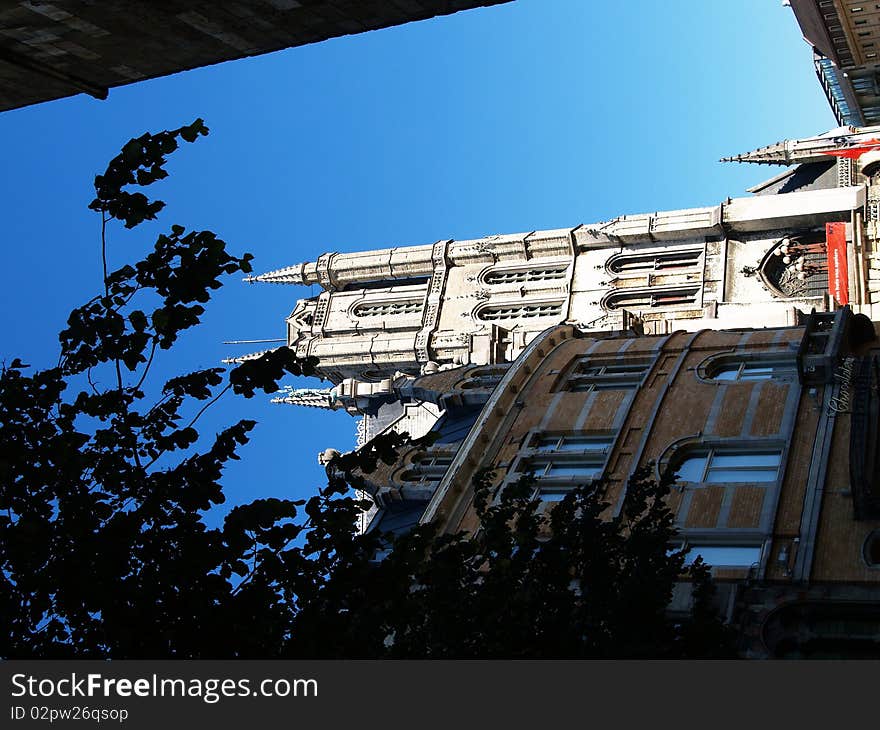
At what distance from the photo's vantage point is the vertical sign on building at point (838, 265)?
1791 inches

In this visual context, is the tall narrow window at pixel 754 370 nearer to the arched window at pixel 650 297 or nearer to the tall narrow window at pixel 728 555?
the tall narrow window at pixel 728 555

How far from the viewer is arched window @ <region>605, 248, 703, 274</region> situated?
170 feet

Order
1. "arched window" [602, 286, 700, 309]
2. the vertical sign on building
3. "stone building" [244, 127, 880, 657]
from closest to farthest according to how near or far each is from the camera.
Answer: "stone building" [244, 127, 880, 657]
the vertical sign on building
"arched window" [602, 286, 700, 309]

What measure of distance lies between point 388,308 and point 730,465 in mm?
38026

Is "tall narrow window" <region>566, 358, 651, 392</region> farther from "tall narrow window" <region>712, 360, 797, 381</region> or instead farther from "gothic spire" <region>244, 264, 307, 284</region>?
"gothic spire" <region>244, 264, 307, 284</region>

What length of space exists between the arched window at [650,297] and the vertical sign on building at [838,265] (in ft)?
20.5

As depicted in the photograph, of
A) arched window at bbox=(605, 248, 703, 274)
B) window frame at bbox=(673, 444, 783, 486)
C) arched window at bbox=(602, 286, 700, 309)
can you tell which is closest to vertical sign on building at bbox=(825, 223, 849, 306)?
arched window at bbox=(602, 286, 700, 309)

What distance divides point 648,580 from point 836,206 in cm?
3796

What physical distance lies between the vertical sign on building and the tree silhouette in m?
32.0

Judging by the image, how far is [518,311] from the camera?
180ft

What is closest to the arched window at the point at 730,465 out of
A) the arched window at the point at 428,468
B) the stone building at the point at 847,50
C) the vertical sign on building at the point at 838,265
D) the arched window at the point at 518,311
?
the arched window at the point at 428,468

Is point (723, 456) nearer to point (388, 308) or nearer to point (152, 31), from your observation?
point (152, 31)
